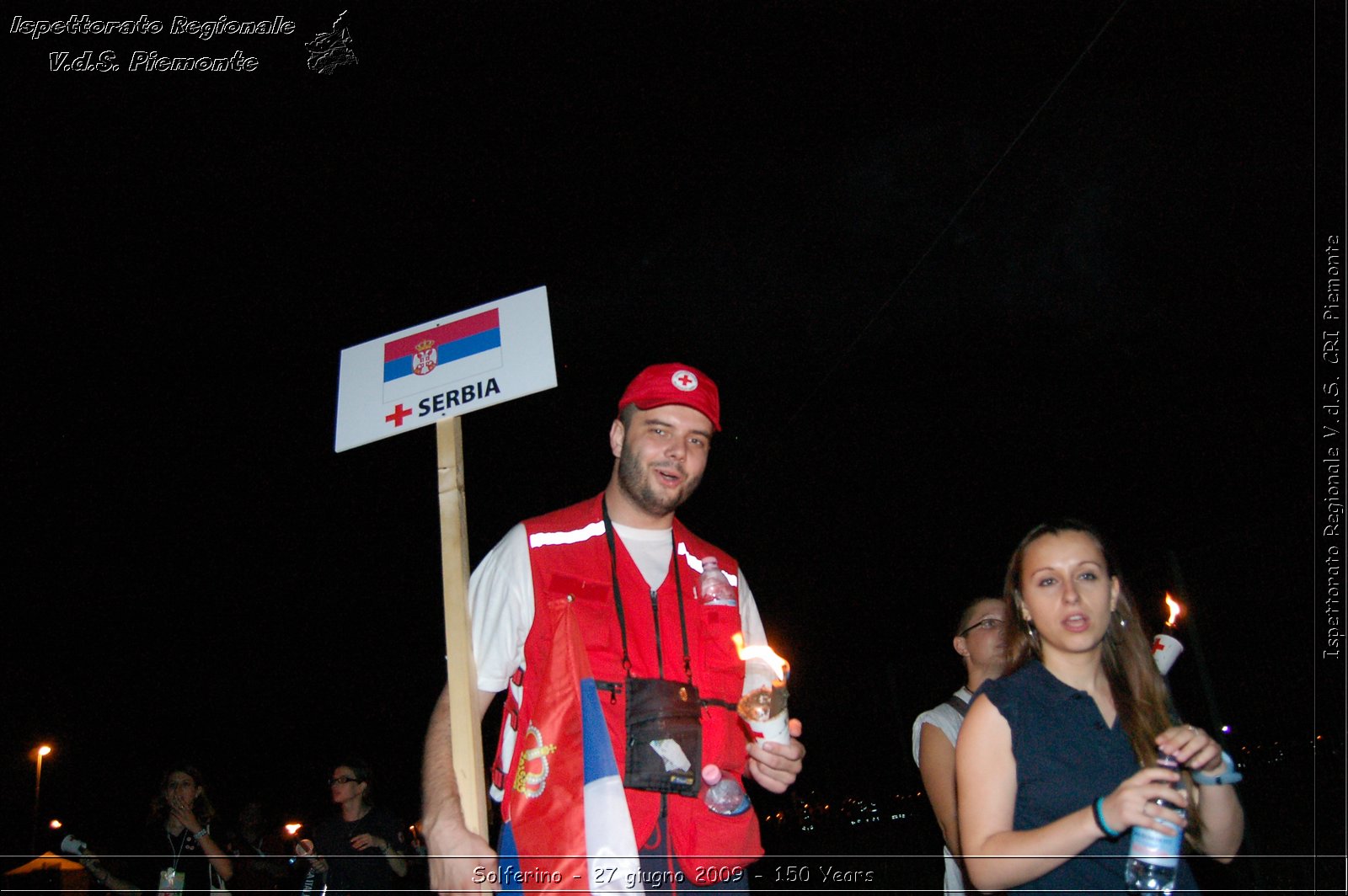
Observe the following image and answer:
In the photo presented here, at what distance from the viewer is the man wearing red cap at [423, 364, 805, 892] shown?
8.98ft

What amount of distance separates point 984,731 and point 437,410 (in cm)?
207

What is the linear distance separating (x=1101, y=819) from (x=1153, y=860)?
157 mm

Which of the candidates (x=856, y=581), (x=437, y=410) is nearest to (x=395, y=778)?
(x=856, y=581)

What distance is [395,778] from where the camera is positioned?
76.5ft

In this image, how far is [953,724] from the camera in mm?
4238

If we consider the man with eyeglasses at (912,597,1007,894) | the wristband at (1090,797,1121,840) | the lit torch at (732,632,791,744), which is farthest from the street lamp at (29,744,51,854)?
the wristband at (1090,797,1121,840)

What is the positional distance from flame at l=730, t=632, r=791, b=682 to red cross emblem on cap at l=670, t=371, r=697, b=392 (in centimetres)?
98

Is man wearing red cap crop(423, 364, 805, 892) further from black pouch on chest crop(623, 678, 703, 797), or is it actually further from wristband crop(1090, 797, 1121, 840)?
wristband crop(1090, 797, 1121, 840)

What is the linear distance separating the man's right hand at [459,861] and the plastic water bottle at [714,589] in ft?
3.83

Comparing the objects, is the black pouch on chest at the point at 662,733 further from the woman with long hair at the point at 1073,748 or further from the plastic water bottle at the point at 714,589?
the woman with long hair at the point at 1073,748

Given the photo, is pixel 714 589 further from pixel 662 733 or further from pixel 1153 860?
pixel 1153 860

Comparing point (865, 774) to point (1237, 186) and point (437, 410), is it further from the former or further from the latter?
point (437, 410)

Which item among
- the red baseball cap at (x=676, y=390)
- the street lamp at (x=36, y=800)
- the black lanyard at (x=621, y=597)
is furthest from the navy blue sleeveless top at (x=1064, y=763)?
the street lamp at (x=36, y=800)

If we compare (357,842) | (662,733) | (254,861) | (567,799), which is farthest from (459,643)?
(254,861)
